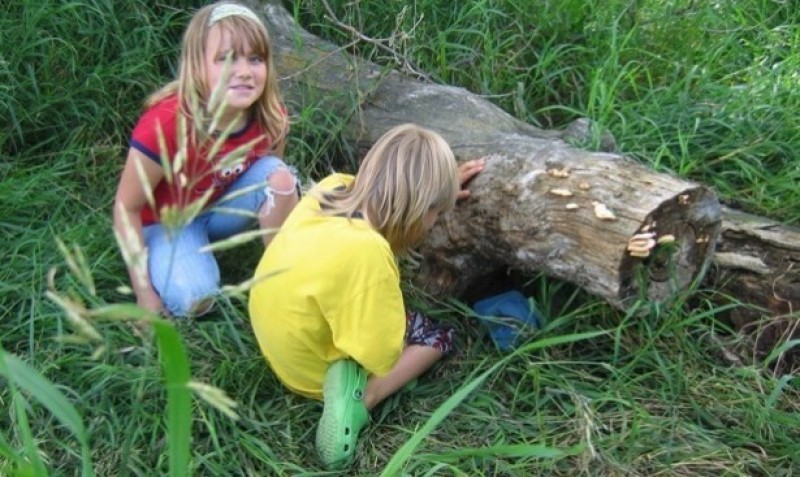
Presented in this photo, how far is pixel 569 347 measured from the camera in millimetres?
2631

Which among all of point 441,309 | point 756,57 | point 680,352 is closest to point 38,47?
point 441,309

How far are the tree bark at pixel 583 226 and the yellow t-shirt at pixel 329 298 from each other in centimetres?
42

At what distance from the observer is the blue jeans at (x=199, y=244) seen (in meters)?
2.80

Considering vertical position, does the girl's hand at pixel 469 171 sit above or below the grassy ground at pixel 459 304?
above

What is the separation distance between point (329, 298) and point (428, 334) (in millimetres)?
441

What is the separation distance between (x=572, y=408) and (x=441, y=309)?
533mm

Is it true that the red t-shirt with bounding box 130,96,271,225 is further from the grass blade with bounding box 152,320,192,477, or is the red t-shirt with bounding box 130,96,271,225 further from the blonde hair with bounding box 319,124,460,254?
the grass blade with bounding box 152,320,192,477

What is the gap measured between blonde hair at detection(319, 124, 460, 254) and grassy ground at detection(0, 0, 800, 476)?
16.6 inches

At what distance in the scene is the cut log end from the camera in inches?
91.8

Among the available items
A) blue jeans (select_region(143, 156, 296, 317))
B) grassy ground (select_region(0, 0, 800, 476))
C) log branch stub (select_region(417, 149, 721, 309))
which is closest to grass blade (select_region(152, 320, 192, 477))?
grassy ground (select_region(0, 0, 800, 476))

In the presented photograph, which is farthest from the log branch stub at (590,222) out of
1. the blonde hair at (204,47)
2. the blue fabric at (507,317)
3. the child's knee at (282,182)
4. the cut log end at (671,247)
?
the blonde hair at (204,47)

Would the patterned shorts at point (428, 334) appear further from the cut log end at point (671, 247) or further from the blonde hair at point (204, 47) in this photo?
the blonde hair at point (204, 47)

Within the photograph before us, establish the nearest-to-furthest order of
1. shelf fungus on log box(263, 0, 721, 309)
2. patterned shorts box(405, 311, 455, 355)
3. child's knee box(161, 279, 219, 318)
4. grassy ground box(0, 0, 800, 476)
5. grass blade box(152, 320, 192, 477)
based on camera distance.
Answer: grass blade box(152, 320, 192, 477) < grassy ground box(0, 0, 800, 476) < shelf fungus on log box(263, 0, 721, 309) < patterned shorts box(405, 311, 455, 355) < child's knee box(161, 279, 219, 318)

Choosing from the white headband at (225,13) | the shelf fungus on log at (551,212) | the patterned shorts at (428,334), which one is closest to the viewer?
the shelf fungus on log at (551,212)
